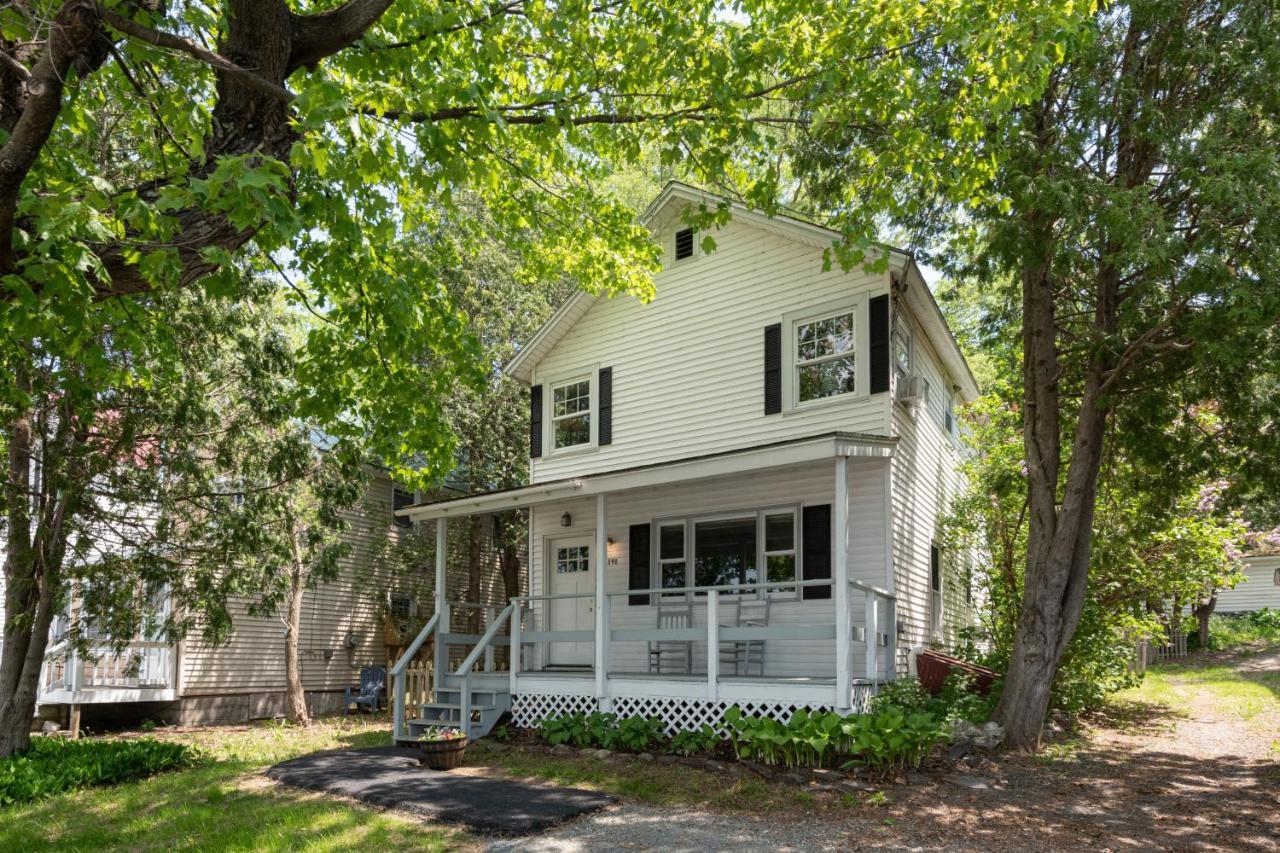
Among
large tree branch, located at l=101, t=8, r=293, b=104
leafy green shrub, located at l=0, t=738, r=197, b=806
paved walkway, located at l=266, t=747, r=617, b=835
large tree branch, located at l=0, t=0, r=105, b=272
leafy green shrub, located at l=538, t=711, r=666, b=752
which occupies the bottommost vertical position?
leafy green shrub, located at l=0, t=738, r=197, b=806

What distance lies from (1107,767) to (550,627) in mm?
8320

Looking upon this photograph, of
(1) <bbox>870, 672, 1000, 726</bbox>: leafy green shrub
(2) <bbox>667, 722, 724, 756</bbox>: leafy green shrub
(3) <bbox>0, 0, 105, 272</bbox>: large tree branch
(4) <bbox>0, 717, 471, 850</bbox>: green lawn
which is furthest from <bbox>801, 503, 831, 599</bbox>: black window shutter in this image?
(3) <bbox>0, 0, 105, 272</bbox>: large tree branch

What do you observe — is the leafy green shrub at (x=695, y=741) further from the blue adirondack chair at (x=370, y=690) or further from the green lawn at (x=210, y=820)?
the blue adirondack chair at (x=370, y=690)

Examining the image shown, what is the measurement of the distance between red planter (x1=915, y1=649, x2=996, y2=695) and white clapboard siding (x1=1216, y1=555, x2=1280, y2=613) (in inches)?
1185

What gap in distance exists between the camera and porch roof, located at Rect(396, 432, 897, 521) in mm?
10664

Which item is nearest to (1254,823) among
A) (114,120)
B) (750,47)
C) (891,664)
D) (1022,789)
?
(1022,789)

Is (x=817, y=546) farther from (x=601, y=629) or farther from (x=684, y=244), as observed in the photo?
(x=684, y=244)

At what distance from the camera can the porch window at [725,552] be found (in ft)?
43.6

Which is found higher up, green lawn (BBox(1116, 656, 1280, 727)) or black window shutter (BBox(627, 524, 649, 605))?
black window shutter (BBox(627, 524, 649, 605))

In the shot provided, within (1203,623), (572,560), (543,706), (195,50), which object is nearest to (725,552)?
(572,560)

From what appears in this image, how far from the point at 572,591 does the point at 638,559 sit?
63.8 inches

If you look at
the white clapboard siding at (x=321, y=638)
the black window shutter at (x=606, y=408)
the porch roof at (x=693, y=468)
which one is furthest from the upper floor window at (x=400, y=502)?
the black window shutter at (x=606, y=408)

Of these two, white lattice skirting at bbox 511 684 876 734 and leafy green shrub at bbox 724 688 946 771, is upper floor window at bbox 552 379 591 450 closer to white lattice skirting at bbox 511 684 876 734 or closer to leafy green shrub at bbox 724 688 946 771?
white lattice skirting at bbox 511 684 876 734

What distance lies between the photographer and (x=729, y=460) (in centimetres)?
1126
